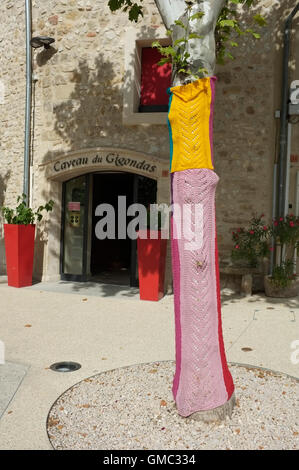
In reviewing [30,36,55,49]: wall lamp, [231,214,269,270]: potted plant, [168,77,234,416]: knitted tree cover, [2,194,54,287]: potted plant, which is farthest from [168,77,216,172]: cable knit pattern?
[30,36,55,49]: wall lamp

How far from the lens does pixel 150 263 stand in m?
7.00

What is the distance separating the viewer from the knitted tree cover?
2811mm

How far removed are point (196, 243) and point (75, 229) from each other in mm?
6439

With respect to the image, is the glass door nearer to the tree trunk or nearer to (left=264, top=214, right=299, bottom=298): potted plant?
(left=264, top=214, right=299, bottom=298): potted plant

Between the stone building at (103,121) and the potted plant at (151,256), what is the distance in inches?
38.2

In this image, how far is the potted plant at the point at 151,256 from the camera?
273 inches

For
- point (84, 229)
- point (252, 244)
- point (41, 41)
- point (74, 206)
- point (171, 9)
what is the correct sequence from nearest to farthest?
1. point (171, 9)
2. point (252, 244)
3. point (41, 41)
4. point (84, 229)
5. point (74, 206)

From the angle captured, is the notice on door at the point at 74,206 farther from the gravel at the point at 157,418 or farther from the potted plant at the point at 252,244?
the gravel at the point at 157,418

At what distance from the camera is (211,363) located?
2.82 m

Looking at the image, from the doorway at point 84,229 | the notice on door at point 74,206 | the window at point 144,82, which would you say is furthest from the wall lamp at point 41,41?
the notice on door at point 74,206

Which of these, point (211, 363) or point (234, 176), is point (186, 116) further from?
point (234, 176)

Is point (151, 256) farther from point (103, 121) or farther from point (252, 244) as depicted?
point (103, 121)

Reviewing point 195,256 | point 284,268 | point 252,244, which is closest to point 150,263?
point 252,244

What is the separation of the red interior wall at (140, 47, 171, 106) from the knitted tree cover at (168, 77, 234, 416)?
18.5 ft
